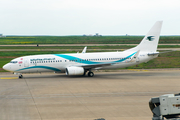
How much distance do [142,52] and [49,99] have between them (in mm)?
20001

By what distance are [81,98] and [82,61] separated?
13040 millimetres

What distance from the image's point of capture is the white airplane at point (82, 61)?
31.7 meters

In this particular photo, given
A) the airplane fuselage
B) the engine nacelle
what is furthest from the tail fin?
the engine nacelle

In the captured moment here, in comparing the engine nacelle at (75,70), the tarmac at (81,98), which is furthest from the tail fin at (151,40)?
the engine nacelle at (75,70)

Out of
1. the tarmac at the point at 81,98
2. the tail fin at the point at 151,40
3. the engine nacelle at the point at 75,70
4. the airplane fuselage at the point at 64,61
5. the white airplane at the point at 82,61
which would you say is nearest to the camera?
the tarmac at the point at 81,98

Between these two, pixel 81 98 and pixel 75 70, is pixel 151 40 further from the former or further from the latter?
pixel 81 98

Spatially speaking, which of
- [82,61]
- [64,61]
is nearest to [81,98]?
[64,61]

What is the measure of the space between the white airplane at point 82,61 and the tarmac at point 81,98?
2.85m

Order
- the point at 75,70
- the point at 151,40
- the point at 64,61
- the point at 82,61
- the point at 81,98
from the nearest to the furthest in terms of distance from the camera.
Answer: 1. the point at 81,98
2. the point at 75,70
3. the point at 64,61
4. the point at 82,61
5. the point at 151,40

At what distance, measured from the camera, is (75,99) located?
67.4ft

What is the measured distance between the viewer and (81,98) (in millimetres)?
20875

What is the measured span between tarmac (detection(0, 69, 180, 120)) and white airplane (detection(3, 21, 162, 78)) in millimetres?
2853

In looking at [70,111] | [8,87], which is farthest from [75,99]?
[8,87]

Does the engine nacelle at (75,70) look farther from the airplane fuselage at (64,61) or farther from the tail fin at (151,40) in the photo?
the tail fin at (151,40)
